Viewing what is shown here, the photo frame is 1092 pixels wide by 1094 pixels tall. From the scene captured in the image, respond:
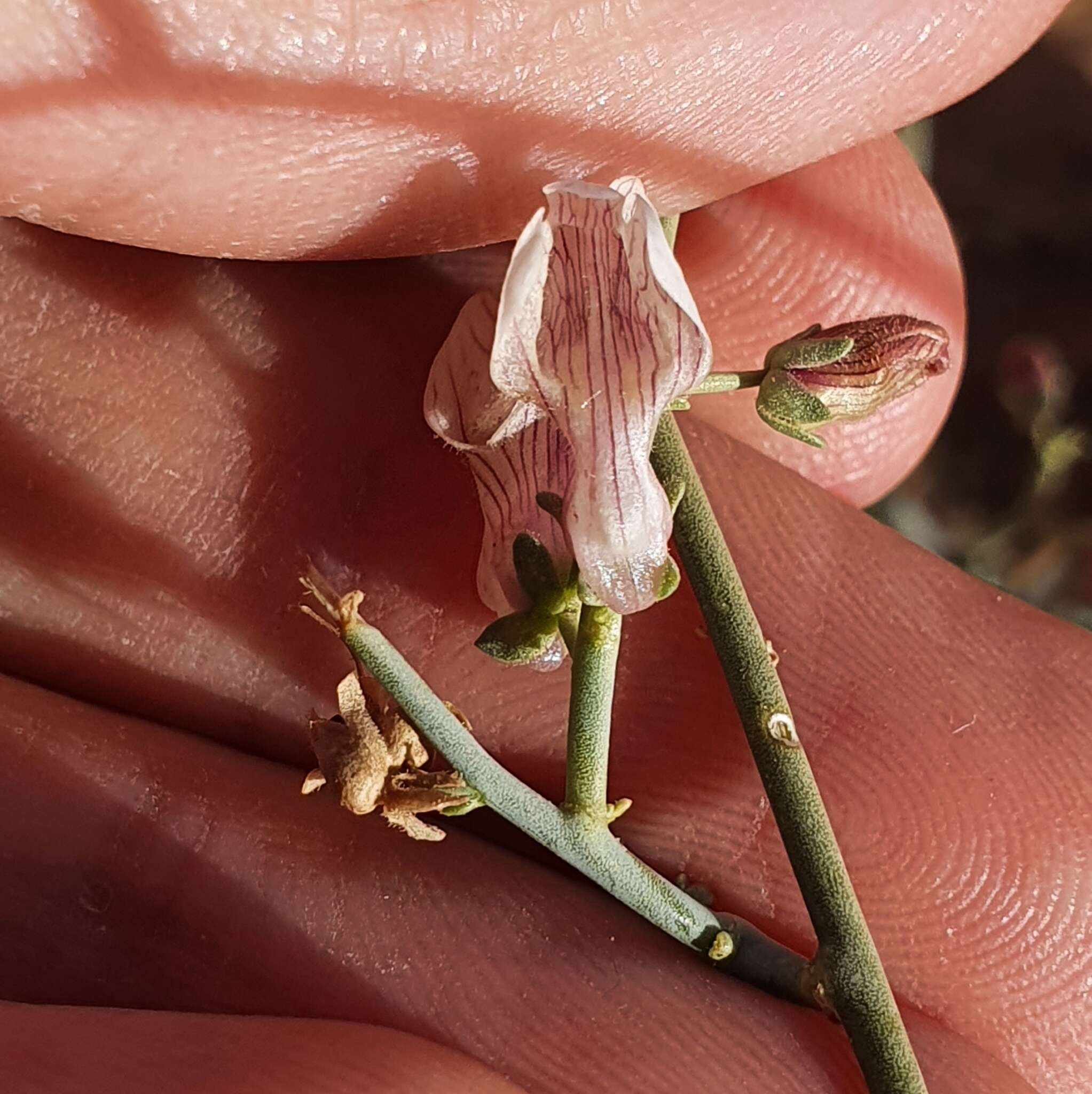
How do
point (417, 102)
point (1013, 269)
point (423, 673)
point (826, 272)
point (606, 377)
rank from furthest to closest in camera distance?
point (1013, 269), point (826, 272), point (423, 673), point (417, 102), point (606, 377)

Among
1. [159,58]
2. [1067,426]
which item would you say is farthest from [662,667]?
[1067,426]

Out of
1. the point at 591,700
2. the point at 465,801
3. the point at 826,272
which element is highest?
the point at 826,272

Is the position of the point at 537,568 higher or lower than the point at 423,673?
higher

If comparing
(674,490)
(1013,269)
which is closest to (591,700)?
(674,490)

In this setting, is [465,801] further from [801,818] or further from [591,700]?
[801,818]

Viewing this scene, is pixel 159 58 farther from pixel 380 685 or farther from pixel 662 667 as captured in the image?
pixel 662 667

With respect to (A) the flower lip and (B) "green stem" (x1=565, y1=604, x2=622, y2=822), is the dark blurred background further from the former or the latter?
(B) "green stem" (x1=565, y1=604, x2=622, y2=822)

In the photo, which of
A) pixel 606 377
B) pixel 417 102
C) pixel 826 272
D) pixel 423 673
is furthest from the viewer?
pixel 826 272
